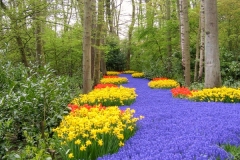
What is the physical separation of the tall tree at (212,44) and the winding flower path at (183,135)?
292 cm


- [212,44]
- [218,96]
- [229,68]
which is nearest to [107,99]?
[218,96]

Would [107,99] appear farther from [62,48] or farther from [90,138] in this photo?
[62,48]

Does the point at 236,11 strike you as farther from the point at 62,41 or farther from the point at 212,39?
A: the point at 62,41

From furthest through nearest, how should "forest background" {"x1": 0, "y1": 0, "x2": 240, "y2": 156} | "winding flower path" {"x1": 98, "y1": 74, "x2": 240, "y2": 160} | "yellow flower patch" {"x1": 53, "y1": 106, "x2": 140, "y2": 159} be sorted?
"forest background" {"x1": 0, "y1": 0, "x2": 240, "y2": 156}
"yellow flower patch" {"x1": 53, "y1": 106, "x2": 140, "y2": 159}
"winding flower path" {"x1": 98, "y1": 74, "x2": 240, "y2": 160}

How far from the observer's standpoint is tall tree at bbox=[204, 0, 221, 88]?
9.01 m

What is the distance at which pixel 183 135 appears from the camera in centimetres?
418

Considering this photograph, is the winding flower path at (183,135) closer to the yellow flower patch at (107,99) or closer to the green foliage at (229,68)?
the yellow flower patch at (107,99)

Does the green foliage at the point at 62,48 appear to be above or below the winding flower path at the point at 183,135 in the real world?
above

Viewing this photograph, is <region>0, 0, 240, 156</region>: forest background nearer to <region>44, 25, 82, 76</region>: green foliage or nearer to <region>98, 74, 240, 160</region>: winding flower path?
<region>44, 25, 82, 76</region>: green foliage

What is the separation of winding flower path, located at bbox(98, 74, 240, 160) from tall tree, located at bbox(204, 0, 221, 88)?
9.59 feet

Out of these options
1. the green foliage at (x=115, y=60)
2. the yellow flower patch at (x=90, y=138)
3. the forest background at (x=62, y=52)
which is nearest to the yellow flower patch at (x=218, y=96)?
the forest background at (x=62, y=52)

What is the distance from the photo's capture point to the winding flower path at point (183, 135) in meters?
3.36

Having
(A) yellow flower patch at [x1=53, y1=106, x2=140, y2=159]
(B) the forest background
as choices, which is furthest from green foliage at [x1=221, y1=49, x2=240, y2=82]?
(A) yellow flower patch at [x1=53, y1=106, x2=140, y2=159]

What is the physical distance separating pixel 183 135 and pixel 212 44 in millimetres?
5702
